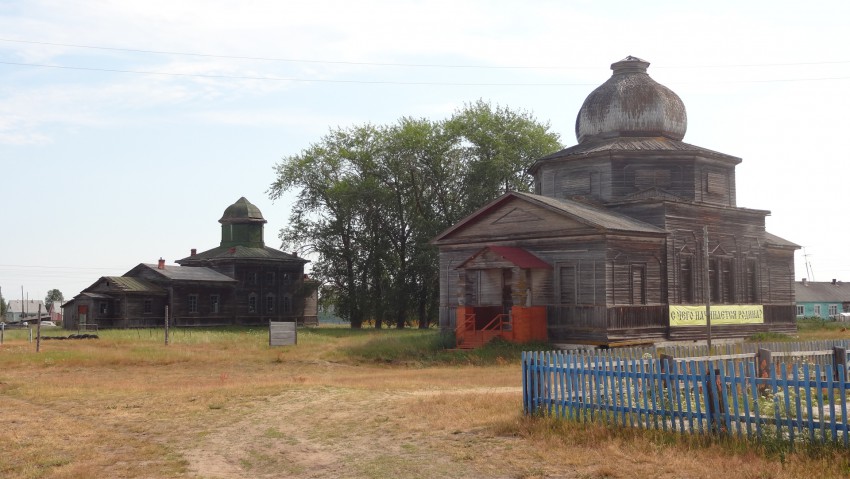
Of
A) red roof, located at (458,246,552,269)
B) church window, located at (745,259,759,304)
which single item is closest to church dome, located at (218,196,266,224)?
red roof, located at (458,246,552,269)

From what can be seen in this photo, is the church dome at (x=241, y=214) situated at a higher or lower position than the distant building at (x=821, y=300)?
higher

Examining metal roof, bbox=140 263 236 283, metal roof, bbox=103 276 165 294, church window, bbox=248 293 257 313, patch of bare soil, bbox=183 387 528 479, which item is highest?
metal roof, bbox=140 263 236 283

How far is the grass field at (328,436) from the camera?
1096cm

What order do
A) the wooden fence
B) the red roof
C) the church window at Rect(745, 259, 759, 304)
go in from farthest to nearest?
the church window at Rect(745, 259, 759, 304) < the wooden fence < the red roof

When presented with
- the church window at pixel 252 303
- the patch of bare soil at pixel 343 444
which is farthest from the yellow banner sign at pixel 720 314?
the church window at pixel 252 303

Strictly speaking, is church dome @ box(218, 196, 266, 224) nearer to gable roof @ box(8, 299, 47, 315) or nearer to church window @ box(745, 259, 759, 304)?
church window @ box(745, 259, 759, 304)

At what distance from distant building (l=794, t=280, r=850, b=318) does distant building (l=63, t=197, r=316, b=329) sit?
183 ft

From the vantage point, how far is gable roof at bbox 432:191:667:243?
32688 millimetres

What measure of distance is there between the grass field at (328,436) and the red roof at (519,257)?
8186mm

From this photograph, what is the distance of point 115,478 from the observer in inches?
435

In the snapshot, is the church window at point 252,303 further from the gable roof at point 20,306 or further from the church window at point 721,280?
the gable roof at point 20,306

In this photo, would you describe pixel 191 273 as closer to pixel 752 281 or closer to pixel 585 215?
pixel 585 215

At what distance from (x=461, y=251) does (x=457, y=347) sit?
573cm

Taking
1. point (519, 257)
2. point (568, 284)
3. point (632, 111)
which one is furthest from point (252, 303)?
point (568, 284)
